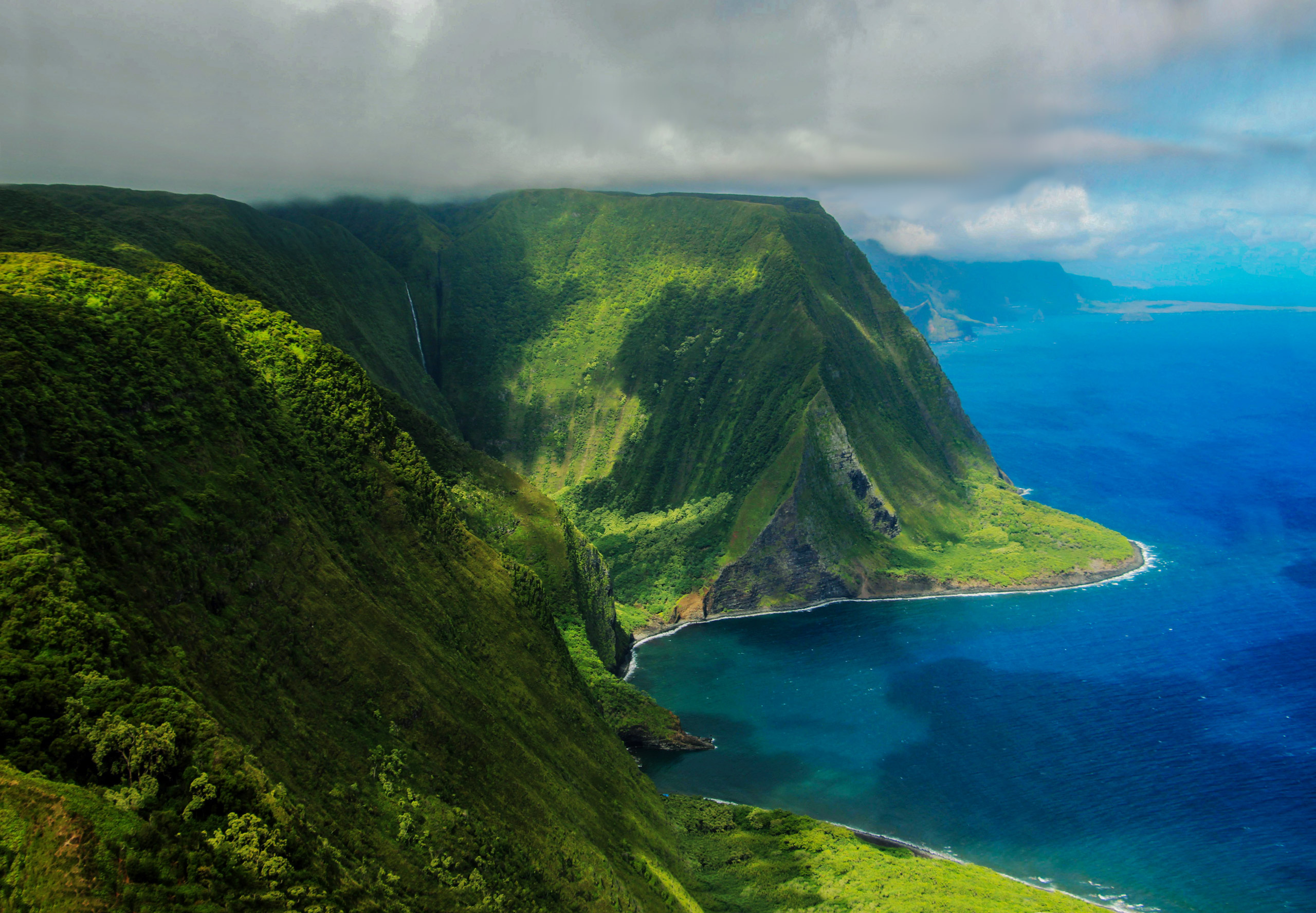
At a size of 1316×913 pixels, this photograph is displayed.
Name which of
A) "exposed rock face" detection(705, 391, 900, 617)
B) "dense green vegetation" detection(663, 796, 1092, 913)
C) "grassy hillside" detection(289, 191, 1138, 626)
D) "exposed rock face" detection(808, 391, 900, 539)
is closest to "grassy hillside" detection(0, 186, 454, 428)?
"grassy hillside" detection(289, 191, 1138, 626)

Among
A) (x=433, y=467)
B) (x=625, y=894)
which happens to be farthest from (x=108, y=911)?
(x=433, y=467)

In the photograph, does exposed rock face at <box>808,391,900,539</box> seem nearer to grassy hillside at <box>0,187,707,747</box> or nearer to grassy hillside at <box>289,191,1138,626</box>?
grassy hillside at <box>289,191,1138,626</box>

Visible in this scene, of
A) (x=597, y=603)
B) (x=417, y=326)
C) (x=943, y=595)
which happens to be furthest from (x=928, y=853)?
(x=417, y=326)

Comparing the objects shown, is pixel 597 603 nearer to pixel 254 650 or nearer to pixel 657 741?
pixel 657 741

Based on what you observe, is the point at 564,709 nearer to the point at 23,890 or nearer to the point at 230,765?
the point at 230,765

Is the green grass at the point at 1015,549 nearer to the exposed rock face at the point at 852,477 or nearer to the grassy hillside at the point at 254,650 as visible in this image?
the exposed rock face at the point at 852,477
